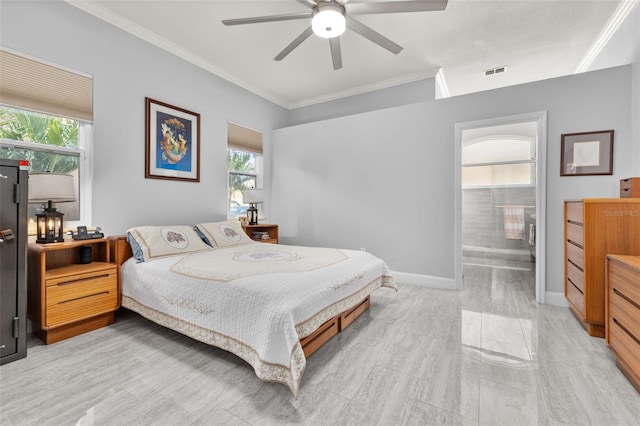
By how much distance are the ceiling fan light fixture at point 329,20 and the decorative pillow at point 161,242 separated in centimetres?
244

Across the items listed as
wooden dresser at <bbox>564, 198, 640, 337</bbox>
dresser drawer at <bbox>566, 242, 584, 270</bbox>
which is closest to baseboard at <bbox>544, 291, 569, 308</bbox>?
dresser drawer at <bbox>566, 242, 584, 270</bbox>

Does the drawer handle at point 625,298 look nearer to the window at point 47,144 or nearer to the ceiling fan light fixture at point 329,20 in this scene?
the ceiling fan light fixture at point 329,20

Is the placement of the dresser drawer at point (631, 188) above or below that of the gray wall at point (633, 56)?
below

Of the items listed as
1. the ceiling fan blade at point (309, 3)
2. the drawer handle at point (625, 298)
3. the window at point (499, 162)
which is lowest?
the drawer handle at point (625, 298)

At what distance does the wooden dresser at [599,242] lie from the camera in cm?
216

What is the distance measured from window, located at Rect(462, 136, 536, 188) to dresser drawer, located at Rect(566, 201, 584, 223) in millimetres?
3021

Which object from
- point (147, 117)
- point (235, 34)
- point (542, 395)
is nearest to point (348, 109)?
point (235, 34)

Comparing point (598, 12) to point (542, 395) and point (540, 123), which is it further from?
point (542, 395)

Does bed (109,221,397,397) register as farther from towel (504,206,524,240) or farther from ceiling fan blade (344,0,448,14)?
towel (504,206,524,240)

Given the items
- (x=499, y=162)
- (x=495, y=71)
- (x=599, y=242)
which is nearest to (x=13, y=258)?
(x=599, y=242)

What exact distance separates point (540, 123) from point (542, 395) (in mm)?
2830

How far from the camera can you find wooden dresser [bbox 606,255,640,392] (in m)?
1.65

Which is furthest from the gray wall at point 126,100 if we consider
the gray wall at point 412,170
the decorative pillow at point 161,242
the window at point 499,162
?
the window at point 499,162

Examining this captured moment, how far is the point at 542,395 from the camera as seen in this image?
162 centimetres
